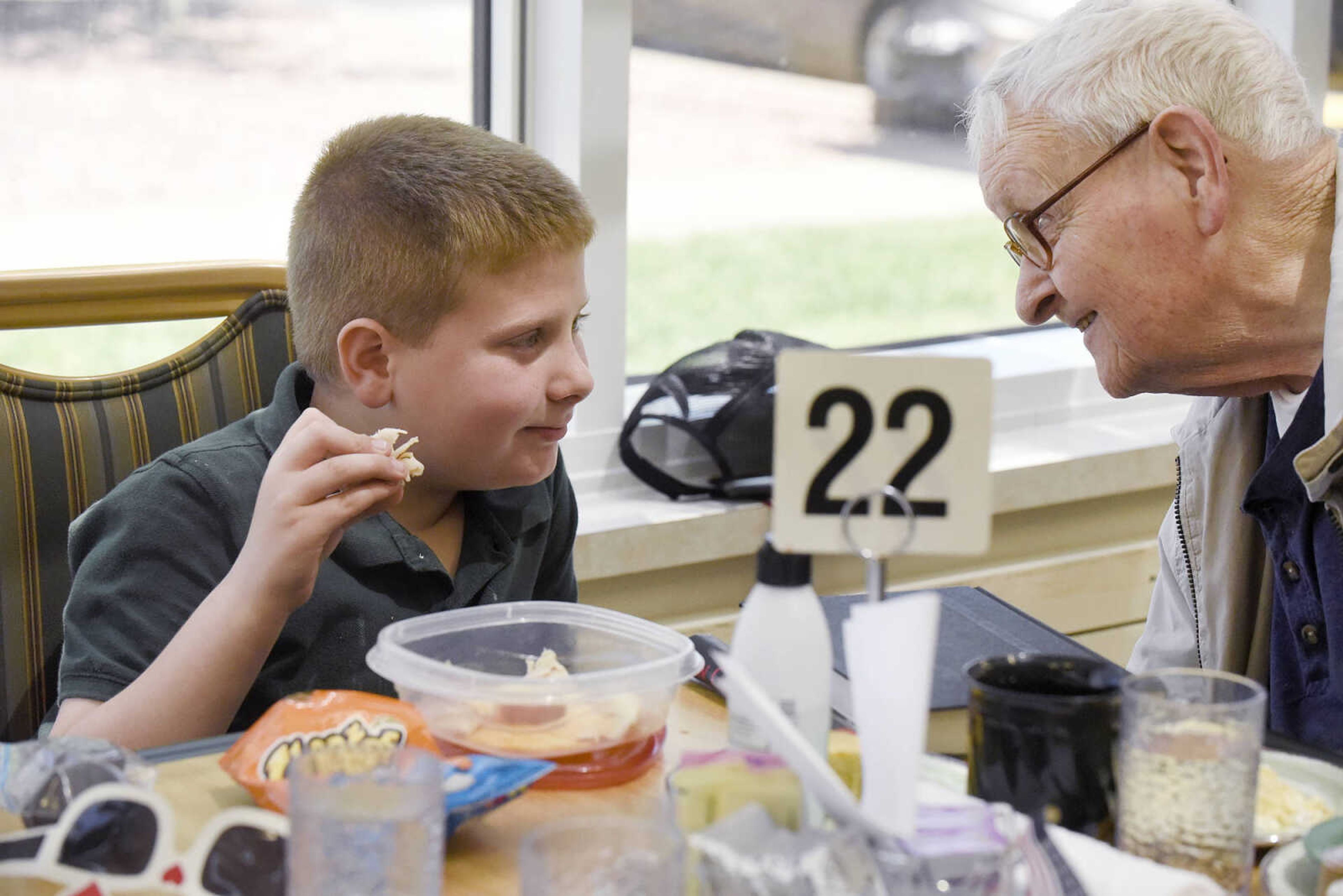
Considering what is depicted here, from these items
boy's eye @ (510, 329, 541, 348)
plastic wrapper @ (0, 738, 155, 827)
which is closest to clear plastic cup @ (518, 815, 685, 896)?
plastic wrapper @ (0, 738, 155, 827)

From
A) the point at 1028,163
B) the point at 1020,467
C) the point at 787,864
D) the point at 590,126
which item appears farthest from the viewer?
the point at 1020,467

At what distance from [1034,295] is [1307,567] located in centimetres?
40

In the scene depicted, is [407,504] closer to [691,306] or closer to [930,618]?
[930,618]

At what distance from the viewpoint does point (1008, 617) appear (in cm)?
138

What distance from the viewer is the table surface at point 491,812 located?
0.79 meters

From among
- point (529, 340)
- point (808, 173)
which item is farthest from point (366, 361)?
point (808, 173)

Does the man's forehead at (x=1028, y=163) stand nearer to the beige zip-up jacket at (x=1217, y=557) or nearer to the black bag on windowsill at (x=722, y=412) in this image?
the beige zip-up jacket at (x=1217, y=557)

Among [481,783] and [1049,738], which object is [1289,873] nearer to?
[1049,738]

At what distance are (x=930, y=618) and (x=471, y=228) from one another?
32.3 inches

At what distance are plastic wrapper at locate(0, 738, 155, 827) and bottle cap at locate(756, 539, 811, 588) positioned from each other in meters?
0.34

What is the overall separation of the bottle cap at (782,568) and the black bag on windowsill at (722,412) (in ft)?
5.07

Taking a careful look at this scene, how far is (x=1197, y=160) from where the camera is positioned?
4.72 feet

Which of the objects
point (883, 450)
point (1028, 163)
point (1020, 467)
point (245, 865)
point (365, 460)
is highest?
point (1028, 163)

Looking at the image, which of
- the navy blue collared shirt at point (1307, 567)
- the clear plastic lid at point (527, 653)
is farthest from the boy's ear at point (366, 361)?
the navy blue collared shirt at point (1307, 567)
